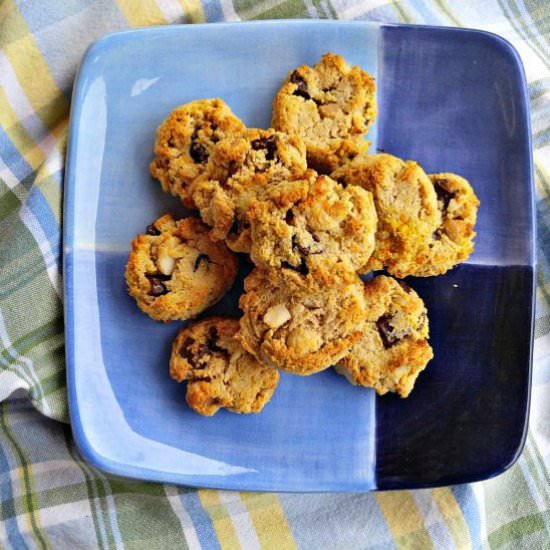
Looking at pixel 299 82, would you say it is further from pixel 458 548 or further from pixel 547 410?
pixel 458 548

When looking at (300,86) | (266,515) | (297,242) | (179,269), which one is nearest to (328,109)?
(300,86)

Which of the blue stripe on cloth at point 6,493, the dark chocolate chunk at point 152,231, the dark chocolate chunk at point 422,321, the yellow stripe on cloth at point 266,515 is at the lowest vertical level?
the yellow stripe on cloth at point 266,515

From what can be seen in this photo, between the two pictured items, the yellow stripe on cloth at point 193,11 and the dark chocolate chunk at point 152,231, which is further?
the yellow stripe on cloth at point 193,11

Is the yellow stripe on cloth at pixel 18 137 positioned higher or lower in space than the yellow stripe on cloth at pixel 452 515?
higher

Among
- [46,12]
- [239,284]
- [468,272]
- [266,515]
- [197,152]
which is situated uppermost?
[46,12]

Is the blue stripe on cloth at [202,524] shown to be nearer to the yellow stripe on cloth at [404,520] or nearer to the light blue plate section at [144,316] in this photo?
the light blue plate section at [144,316]

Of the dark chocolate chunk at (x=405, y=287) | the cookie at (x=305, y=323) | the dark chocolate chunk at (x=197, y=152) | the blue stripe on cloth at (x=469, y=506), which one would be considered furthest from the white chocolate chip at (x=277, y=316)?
the blue stripe on cloth at (x=469, y=506)

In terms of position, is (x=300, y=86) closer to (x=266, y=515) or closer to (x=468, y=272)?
(x=468, y=272)
